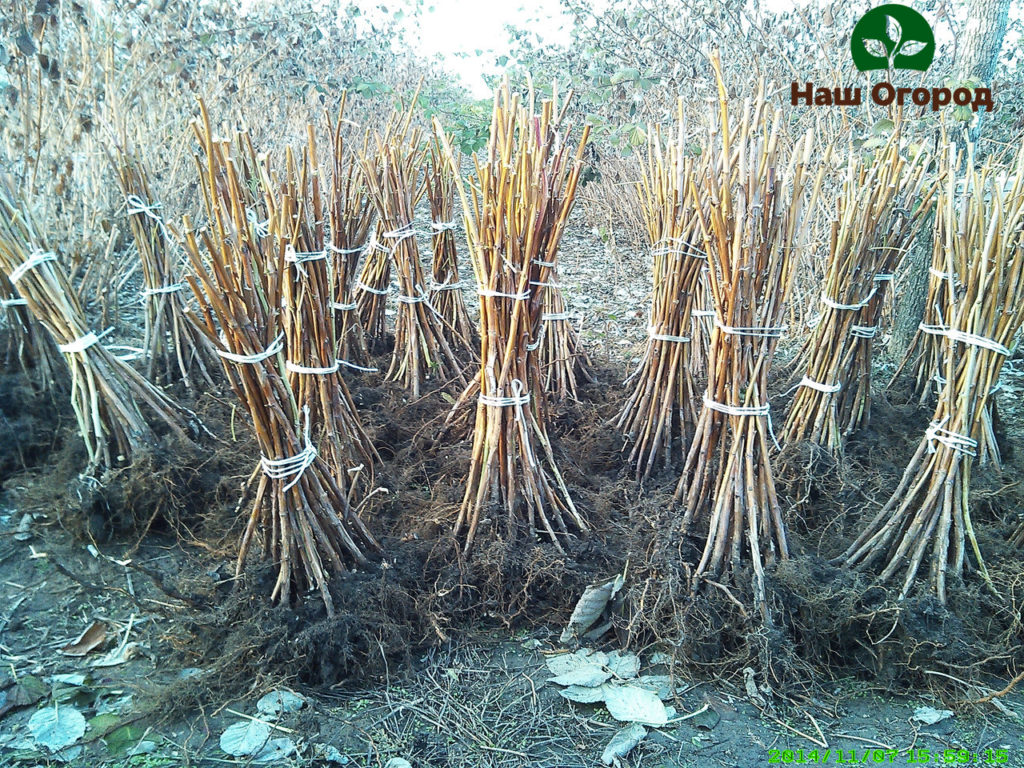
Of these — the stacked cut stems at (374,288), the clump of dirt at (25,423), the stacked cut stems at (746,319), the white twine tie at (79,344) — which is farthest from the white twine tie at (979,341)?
the clump of dirt at (25,423)

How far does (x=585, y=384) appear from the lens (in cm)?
359

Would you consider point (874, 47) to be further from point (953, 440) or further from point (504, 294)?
point (504, 294)

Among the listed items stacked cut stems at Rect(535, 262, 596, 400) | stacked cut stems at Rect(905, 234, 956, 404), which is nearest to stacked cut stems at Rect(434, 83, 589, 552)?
stacked cut stems at Rect(535, 262, 596, 400)

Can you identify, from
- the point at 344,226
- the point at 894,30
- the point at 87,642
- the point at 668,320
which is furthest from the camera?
the point at 894,30

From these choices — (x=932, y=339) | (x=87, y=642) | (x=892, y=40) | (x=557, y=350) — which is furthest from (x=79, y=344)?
(x=892, y=40)

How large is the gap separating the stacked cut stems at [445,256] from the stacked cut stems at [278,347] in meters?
1.04

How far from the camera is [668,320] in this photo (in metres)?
2.81

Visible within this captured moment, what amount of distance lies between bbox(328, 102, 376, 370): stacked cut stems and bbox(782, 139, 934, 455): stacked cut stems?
199cm

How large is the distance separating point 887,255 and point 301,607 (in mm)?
2602

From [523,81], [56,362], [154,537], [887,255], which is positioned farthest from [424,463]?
[523,81]

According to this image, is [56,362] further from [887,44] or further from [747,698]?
[887,44]

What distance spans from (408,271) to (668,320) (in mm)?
1271

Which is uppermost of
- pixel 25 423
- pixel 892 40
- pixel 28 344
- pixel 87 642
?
pixel 892 40

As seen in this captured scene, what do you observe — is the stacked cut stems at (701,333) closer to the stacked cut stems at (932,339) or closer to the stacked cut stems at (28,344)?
the stacked cut stems at (932,339)
